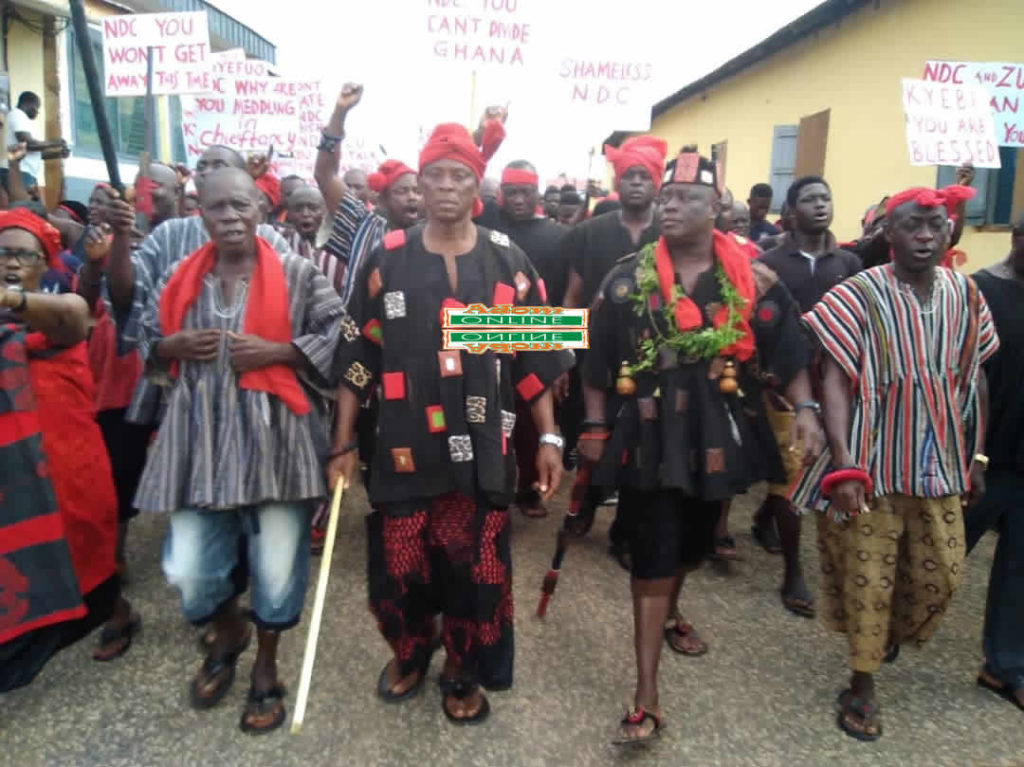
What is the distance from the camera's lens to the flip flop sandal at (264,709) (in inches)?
111

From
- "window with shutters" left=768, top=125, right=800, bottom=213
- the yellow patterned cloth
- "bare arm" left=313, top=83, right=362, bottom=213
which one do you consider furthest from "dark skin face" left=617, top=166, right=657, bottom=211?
"window with shutters" left=768, top=125, right=800, bottom=213

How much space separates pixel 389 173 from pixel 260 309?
1934 millimetres

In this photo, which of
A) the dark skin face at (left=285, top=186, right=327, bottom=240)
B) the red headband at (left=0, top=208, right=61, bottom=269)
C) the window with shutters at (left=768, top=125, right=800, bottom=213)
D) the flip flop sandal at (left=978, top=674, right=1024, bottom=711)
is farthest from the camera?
the window with shutters at (left=768, top=125, right=800, bottom=213)

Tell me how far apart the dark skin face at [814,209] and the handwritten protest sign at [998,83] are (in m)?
1.82

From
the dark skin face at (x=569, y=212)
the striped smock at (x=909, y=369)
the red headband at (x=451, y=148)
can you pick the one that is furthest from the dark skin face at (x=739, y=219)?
the red headband at (x=451, y=148)

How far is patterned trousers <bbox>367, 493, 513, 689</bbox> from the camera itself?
2783 millimetres

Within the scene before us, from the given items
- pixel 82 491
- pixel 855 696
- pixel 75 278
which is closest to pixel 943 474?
pixel 855 696

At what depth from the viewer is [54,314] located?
2.73m

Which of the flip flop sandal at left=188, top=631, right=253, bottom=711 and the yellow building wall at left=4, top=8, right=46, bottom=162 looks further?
the yellow building wall at left=4, top=8, right=46, bottom=162

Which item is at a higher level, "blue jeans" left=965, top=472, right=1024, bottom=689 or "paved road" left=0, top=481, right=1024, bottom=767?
"blue jeans" left=965, top=472, right=1024, bottom=689

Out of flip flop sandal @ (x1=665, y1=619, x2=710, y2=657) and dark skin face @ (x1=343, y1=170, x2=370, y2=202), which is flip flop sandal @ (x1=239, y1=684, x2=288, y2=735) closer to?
flip flop sandal @ (x1=665, y1=619, x2=710, y2=657)

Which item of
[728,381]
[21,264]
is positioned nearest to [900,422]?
[728,381]

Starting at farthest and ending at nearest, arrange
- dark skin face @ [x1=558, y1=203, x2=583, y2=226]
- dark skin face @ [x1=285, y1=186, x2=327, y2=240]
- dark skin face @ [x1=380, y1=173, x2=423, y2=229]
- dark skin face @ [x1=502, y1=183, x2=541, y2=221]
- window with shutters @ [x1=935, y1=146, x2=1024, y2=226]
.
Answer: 1. window with shutters @ [x1=935, y1=146, x2=1024, y2=226]
2. dark skin face @ [x1=558, y1=203, x2=583, y2=226]
3. dark skin face @ [x1=502, y1=183, x2=541, y2=221]
4. dark skin face @ [x1=285, y1=186, x2=327, y2=240]
5. dark skin face @ [x1=380, y1=173, x2=423, y2=229]

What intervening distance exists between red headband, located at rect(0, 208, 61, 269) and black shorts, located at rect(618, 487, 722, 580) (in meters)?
2.35
